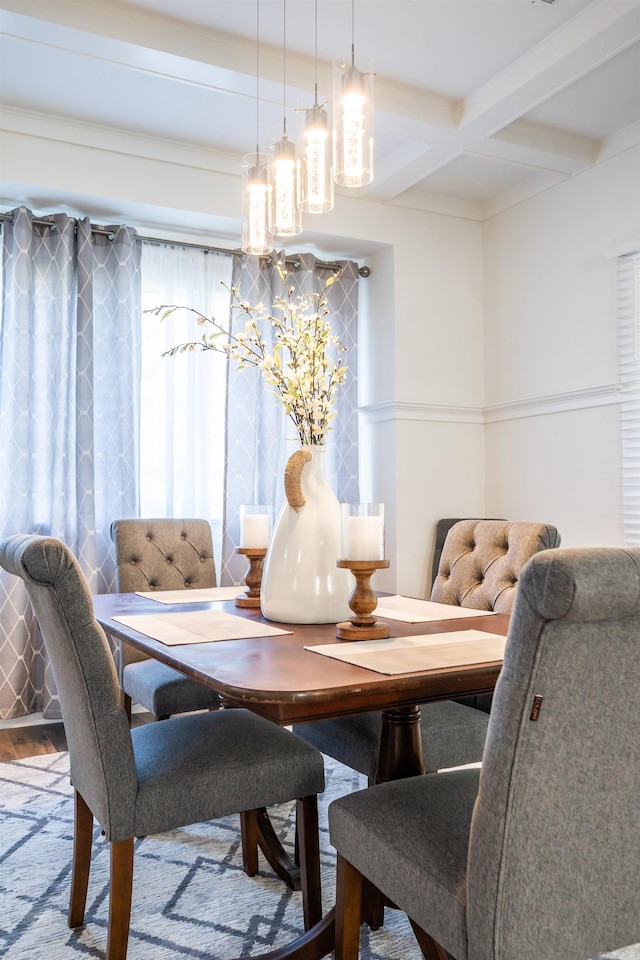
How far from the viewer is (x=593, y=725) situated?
3.04 feet

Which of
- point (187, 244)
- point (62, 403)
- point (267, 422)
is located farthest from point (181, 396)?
point (187, 244)

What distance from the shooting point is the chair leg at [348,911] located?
1.25 meters

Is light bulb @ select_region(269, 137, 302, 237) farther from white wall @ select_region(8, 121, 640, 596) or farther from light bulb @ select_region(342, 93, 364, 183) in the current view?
white wall @ select_region(8, 121, 640, 596)

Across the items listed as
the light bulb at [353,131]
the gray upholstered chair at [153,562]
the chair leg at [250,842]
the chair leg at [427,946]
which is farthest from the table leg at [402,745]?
the light bulb at [353,131]

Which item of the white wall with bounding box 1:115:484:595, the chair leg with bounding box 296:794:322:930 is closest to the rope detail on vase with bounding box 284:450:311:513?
the chair leg with bounding box 296:794:322:930

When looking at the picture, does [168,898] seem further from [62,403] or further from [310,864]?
[62,403]

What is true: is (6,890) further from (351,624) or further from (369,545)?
(369,545)

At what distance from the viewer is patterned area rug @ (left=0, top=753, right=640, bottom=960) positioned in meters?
1.64

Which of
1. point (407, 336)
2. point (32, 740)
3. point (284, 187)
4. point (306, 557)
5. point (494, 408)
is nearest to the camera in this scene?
Result: point (306, 557)

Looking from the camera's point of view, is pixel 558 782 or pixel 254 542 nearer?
pixel 558 782

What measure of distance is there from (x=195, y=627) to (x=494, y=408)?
2.89 metres

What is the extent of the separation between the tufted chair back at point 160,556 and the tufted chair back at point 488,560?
3.18 feet

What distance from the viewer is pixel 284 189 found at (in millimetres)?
2080

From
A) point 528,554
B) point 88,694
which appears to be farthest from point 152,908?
point 528,554
